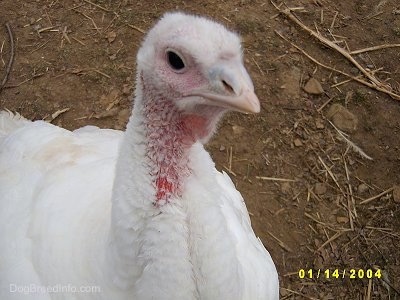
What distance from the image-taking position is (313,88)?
3.65 m

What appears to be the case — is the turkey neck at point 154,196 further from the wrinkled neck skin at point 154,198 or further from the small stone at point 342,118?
the small stone at point 342,118

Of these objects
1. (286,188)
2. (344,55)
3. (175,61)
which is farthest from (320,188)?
(175,61)

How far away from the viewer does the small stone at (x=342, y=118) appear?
3.50 meters


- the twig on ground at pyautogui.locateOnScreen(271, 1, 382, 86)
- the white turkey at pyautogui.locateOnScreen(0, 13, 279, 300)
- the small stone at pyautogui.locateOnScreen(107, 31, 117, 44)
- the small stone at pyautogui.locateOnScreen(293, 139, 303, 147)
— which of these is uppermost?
the white turkey at pyautogui.locateOnScreen(0, 13, 279, 300)

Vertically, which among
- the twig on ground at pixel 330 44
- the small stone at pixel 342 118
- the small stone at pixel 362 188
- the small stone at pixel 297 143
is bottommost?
the small stone at pixel 362 188

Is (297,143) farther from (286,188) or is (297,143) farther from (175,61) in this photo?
(175,61)

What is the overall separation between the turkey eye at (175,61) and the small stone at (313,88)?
7.56ft

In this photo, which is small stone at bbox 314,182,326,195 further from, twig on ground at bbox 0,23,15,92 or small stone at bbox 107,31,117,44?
twig on ground at bbox 0,23,15,92

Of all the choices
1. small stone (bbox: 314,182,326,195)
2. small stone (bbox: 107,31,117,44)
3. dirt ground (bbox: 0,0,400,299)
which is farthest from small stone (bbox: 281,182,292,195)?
small stone (bbox: 107,31,117,44)

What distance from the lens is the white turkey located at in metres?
1.47

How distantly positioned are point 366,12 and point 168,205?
3.13m

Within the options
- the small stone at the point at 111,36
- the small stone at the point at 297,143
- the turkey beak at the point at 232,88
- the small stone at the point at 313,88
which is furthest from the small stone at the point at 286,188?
the turkey beak at the point at 232,88
